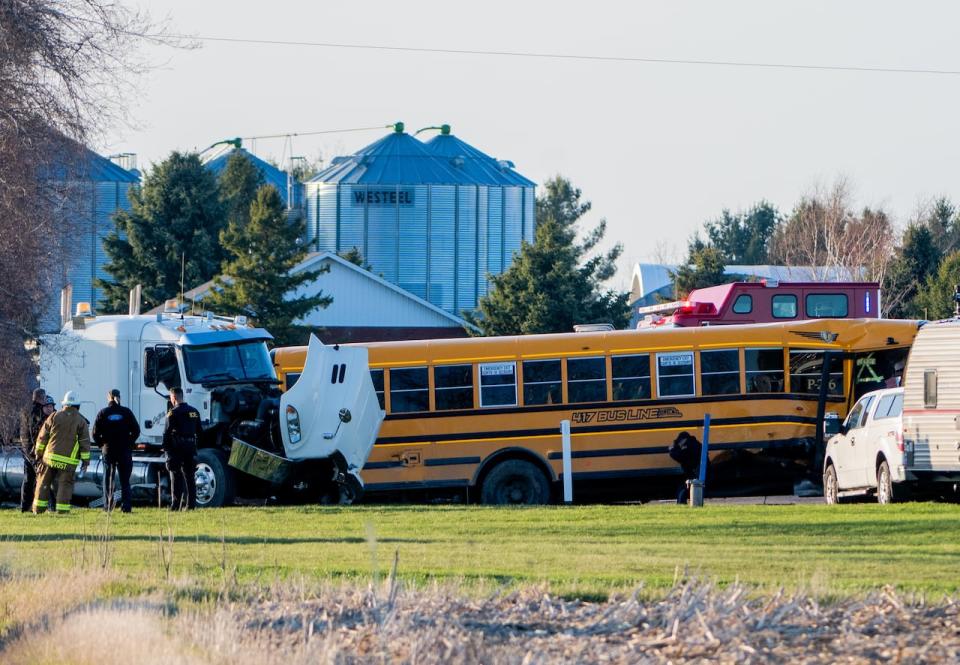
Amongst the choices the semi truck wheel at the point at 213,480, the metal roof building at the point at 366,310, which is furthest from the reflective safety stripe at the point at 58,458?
the metal roof building at the point at 366,310

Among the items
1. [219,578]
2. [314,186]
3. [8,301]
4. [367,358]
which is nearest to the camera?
[219,578]

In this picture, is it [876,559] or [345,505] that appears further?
[345,505]

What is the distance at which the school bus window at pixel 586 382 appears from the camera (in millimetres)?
25297

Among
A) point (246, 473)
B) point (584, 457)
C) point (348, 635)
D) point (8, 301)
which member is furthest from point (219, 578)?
point (584, 457)

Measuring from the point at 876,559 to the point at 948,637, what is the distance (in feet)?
15.7

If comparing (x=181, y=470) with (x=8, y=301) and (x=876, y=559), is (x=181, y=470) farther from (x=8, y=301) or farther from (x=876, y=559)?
(x=876, y=559)

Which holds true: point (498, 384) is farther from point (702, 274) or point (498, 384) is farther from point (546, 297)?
point (702, 274)

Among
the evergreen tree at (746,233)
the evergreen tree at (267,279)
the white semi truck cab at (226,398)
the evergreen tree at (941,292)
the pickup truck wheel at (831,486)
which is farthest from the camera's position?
the evergreen tree at (746,233)

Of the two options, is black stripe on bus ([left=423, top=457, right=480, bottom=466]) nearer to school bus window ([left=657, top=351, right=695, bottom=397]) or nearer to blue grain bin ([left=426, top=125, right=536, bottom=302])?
school bus window ([left=657, top=351, right=695, bottom=397])

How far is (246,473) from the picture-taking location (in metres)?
23.9

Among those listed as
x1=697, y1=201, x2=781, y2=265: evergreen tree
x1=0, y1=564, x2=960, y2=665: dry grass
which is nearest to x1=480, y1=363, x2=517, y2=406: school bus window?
x1=0, y1=564, x2=960, y2=665: dry grass

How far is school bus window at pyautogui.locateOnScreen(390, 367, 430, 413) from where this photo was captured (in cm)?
2542

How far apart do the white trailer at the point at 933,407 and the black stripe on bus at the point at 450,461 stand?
6538 millimetres

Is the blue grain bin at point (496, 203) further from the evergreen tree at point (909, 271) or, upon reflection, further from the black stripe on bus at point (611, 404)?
the black stripe on bus at point (611, 404)
